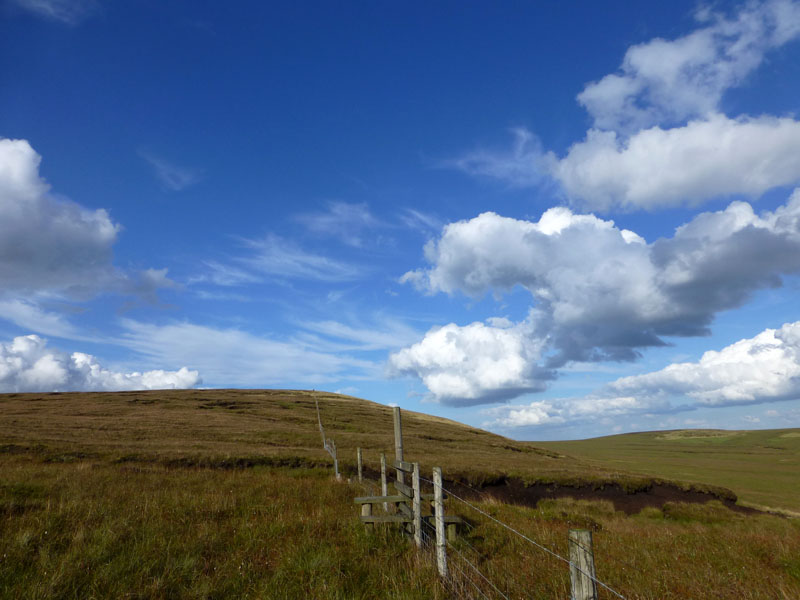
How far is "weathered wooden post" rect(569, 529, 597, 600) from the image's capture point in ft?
13.3

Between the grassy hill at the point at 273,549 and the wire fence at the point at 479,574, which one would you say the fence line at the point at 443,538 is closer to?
the wire fence at the point at 479,574

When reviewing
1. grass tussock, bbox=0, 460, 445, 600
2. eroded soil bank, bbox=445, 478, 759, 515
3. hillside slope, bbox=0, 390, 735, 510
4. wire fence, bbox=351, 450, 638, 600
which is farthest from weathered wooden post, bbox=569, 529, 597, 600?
hillside slope, bbox=0, 390, 735, 510

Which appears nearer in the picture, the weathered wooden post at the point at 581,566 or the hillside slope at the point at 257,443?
the weathered wooden post at the point at 581,566

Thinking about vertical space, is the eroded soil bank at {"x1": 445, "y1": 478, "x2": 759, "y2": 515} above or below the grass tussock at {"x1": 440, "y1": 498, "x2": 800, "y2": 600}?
below

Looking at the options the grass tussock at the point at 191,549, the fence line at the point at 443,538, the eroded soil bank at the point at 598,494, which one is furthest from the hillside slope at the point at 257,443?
the fence line at the point at 443,538

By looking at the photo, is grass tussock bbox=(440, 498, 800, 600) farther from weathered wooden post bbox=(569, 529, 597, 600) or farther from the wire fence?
weathered wooden post bbox=(569, 529, 597, 600)

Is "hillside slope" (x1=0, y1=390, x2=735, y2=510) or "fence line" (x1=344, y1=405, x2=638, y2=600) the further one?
"hillside slope" (x1=0, y1=390, x2=735, y2=510)

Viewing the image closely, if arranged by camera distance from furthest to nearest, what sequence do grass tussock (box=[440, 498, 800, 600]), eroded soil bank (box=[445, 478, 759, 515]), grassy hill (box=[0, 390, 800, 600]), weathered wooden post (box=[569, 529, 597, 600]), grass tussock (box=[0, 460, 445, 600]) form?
1. eroded soil bank (box=[445, 478, 759, 515])
2. grass tussock (box=[440, 498, 800, 600])
3. grassy hill (box=[0, 390, 800, 600])
4. grass tussock (box=[0, 460, 445, 600])
5. weathered wooden post (box=[569, 529, 597, 600])

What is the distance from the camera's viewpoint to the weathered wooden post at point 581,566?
13.3ft

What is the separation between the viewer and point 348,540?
889 centimetres

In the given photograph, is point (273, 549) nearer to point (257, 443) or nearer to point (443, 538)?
point (443, 538)

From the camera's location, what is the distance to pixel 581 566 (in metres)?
4.09

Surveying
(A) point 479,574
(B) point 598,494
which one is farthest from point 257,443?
(A) point 479,574

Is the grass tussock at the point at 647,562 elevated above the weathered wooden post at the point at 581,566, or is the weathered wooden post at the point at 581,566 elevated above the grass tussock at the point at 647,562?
the weathered wooden post at the point at 581,566
